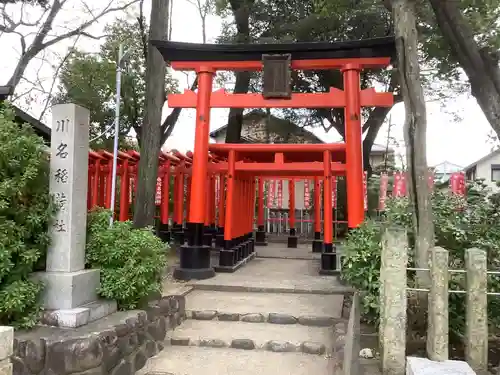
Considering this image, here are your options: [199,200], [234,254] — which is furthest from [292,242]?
[199,200]

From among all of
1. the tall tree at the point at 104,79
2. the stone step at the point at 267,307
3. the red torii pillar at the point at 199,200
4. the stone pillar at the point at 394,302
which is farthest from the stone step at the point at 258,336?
the tall tree at the point at 104,79

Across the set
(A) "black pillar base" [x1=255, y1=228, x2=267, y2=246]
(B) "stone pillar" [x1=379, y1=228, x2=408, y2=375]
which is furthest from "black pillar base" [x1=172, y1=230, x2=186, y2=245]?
(B) "stone pillar" [x1=379, y1=228, x2=408, y2=375]

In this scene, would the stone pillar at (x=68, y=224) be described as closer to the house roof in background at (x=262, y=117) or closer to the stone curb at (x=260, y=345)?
the stone curb at (x=260, y=345)

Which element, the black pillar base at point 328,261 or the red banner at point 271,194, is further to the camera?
the red banner at point 271,194

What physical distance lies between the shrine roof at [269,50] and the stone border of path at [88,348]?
18.4 ft

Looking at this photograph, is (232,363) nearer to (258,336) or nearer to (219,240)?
(258,336)

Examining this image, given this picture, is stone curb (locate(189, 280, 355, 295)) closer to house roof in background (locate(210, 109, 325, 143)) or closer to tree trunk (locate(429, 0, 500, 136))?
tree trunk (locate(429, 0, 500, 136))

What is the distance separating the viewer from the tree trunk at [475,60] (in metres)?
5.65

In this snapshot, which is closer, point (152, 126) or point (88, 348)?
point (88, 348)

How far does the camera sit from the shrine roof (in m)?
8.57

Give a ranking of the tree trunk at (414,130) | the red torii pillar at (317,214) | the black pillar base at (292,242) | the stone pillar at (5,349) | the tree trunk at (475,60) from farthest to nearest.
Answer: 1. the black pillar base at (292,242)
2. the red torii pillar at (317,214)
3. the tree trunk at (475,60)
4. the tree trunk at (414,130)
5. the stone pillar at (5,349)

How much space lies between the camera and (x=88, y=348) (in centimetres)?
396

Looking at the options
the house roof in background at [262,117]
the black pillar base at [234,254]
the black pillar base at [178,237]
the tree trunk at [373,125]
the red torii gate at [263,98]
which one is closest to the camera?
the red torii gate at [263,98]

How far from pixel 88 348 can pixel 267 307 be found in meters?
3.09
